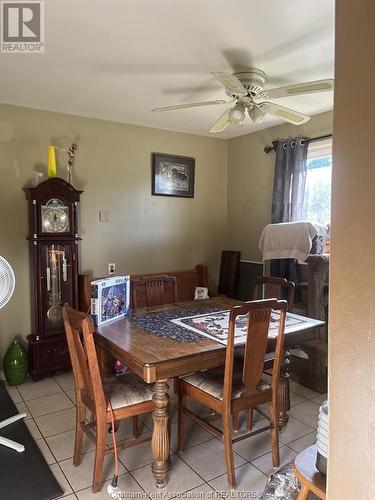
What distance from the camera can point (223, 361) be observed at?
1944 mm

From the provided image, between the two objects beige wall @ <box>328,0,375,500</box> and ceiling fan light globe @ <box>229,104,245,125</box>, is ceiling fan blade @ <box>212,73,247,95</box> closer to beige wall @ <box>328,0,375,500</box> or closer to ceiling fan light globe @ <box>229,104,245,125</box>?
ceiling fan light globe @ <box>229,104,245,125</box>

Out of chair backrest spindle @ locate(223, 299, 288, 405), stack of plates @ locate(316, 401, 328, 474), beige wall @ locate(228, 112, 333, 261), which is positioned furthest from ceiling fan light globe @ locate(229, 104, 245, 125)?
stack of plates @ locate(316, 401, 328, 474)

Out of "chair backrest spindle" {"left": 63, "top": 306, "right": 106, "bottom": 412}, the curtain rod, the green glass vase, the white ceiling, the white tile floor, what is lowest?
the white tile floor

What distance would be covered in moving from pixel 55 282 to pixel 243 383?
2.01 metres

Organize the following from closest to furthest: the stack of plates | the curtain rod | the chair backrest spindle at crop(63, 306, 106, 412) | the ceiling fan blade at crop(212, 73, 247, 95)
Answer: the stack of plates < the chair backrest spindle at crop(63, 306, 106, 412) < the ceiling fan blade at crop(212, 73, 247, 95) < the curtain rod

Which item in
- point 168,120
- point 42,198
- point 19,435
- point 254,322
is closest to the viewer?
point 254,322

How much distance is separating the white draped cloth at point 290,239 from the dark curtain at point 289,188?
0.23 metres

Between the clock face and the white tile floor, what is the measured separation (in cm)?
142

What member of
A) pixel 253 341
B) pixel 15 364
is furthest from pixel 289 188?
pixel 15 364

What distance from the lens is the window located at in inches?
137

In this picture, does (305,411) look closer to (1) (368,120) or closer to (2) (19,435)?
(2) (19,435)

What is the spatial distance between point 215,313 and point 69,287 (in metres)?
1.50

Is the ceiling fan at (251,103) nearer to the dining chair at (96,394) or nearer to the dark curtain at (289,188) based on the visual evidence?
the dark curtain at (289,188)

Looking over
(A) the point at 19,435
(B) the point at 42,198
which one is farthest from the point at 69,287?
(A) the point at 19,435
